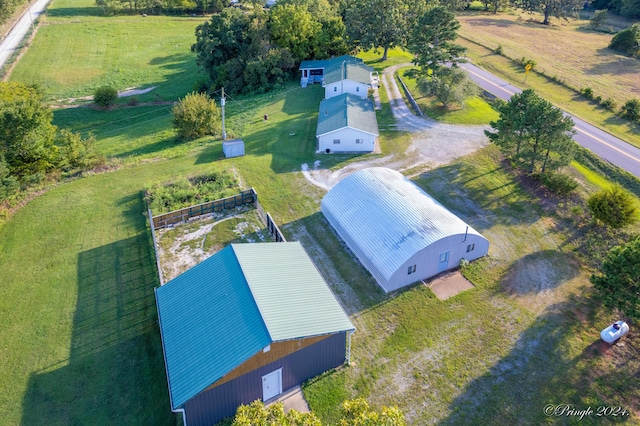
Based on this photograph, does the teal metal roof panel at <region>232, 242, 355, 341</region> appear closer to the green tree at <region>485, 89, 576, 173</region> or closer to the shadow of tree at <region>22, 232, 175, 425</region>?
the shadow of tree at <region>22, 232, 175, 425</region>

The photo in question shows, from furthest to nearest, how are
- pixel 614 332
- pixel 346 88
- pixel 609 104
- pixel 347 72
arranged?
1. pixel 347 72
2. pixel 346 88
3. pixel 609 104
4. pixel 614 332

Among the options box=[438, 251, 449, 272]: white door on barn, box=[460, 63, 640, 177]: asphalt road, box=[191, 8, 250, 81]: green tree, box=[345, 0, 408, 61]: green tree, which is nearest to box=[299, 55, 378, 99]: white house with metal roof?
box=[345, 0, 408, 61]: green tree

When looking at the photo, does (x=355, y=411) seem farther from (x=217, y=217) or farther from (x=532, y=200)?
(x=532, y=200)

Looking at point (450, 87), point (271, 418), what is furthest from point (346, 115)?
point (271, 418)

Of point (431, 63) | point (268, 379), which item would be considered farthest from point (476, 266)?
point (431, 63)

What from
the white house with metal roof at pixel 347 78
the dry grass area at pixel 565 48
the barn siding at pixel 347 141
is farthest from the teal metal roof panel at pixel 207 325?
the dry grass area at pixel 565 48

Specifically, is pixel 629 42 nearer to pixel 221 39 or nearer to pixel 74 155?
pixel 221 39
